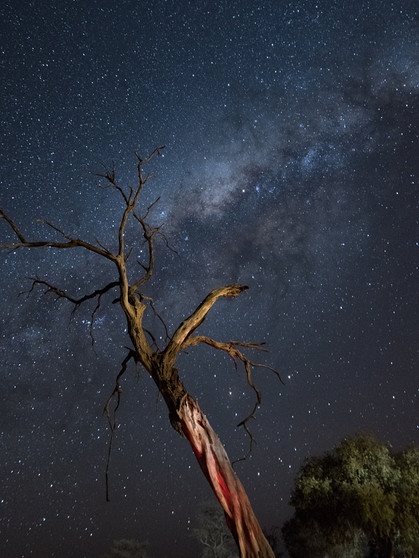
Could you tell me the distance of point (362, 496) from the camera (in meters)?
17.9

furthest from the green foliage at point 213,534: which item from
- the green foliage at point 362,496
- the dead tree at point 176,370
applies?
the dead tree at point 176,370

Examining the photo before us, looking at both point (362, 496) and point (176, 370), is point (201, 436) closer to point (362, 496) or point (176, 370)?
point (176, 370)

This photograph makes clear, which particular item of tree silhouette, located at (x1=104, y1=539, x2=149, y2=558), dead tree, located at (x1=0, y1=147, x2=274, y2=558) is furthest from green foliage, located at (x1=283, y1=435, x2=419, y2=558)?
tree silhouette, located at (x1=104, y1=539, x2=149, y2=558)

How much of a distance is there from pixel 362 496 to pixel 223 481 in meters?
12.5

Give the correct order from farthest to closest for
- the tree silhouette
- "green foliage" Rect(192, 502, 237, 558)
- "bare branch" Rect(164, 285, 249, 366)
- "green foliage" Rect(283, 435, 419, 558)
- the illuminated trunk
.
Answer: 1. the tree silhouette
2. "green foliage" Rect(192, 502, 237, 558)
3. "green foliage" Rect(283, 435, 419, 558)
4. "bare branch" Rect(164, 285, 249, 366)
5. the illuminated trunk

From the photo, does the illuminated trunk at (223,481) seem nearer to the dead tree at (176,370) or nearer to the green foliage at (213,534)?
the dead tree at (176,370)

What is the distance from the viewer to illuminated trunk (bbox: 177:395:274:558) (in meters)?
7.59

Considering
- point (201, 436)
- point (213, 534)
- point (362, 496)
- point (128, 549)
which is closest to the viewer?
point (201, 436)

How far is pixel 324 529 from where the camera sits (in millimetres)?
19688

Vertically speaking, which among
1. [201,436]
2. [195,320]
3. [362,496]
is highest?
[195,320]

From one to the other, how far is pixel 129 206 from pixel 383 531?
16340 millimetres

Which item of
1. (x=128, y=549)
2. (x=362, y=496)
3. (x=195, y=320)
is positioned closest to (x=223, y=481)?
(x=195, y=320)

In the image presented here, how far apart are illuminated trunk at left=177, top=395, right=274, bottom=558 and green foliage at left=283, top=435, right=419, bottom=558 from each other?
12090 millimetres

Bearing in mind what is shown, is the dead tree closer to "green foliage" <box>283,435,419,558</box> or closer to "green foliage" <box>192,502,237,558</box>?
"green foliage" <box>283,435,419,558</box>
